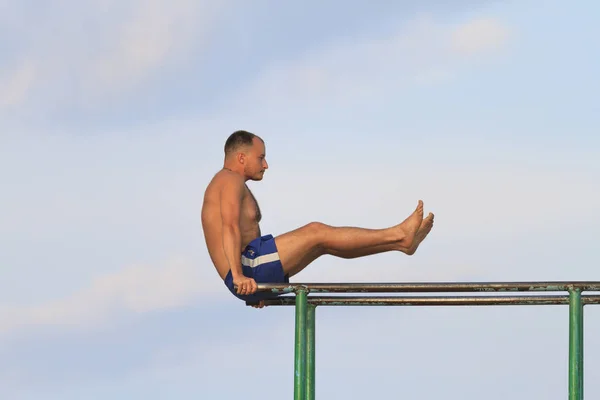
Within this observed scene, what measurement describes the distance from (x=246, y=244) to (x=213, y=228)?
317 millimetres

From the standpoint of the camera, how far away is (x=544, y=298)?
9.66 meters

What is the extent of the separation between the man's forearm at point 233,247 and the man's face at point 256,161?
0.86 metres

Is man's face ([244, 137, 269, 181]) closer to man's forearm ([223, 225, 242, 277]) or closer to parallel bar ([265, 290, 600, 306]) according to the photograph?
man's forearm ([223, 225, 242, 277])

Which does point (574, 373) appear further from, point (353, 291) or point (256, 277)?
point (256, 277)

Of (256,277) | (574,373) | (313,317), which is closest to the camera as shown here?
(574,373)

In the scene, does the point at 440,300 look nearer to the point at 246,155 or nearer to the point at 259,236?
the point at 259,236

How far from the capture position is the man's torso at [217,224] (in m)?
10.8

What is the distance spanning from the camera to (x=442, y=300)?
9758 millimetres

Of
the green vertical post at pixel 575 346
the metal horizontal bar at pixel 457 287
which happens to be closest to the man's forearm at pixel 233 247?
the metal horizontal bar at pixel 457 287

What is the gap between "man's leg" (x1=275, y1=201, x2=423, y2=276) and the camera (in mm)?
10875

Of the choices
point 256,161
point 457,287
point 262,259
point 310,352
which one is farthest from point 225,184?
point 457,287

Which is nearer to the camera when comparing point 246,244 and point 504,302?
point 504,302

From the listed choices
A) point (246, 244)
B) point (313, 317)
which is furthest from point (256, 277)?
point (313, 317)

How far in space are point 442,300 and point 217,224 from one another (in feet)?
7.06
